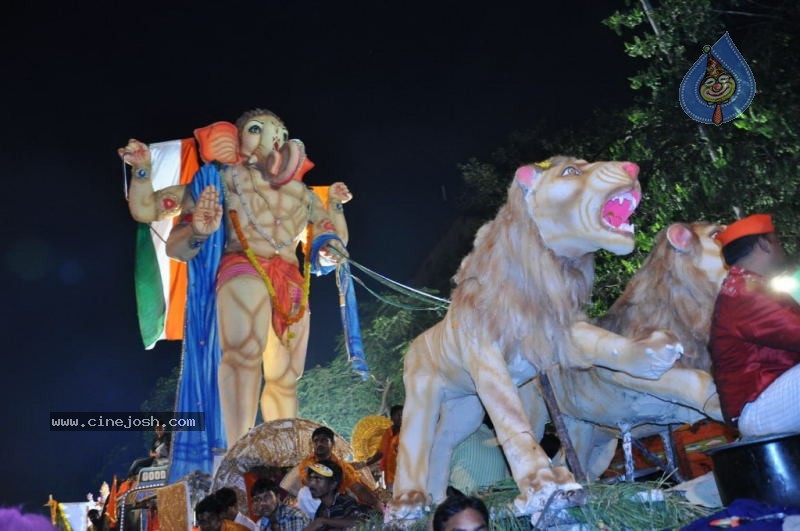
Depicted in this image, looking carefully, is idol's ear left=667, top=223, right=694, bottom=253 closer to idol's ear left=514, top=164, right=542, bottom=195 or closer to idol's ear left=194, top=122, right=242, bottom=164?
idol's ear left=514, top=164, right=542, bottom=195

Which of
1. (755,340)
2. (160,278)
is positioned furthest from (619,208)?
(160,278)

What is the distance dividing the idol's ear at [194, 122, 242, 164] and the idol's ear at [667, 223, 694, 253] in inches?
161

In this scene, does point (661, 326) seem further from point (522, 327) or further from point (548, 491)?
point (548, 491)

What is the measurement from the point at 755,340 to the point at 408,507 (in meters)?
1.83

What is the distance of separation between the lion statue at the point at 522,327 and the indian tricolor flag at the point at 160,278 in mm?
3958

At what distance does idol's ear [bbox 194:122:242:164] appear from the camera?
7.06 m

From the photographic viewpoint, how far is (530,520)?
11.0 ft

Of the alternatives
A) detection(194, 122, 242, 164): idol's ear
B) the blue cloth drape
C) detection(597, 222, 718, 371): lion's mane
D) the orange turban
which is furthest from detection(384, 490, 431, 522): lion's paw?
detection(194, 122, 242, 164): idol's ear

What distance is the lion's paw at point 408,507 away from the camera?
4.02m

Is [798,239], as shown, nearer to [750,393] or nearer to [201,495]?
[750,393]

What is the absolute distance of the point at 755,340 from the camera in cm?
305

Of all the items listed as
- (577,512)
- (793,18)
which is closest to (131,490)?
(577,512)

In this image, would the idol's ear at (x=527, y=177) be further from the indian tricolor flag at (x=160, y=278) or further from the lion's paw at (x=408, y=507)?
the indian tricolor flag at (x=160, y=278)

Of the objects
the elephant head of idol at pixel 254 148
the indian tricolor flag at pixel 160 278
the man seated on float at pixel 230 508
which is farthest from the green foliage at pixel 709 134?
the man seated on float at pixel 230 508
